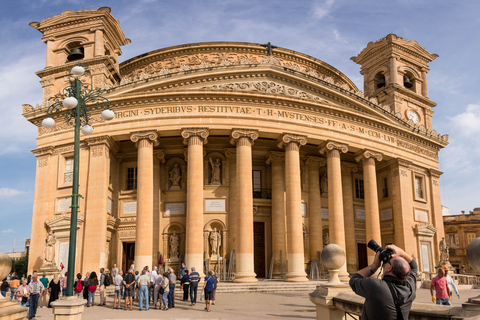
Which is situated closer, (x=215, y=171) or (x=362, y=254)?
(x=215, y=171)

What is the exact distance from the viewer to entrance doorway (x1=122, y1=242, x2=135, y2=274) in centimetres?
3077

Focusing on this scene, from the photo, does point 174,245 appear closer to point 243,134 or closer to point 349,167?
point 243,134

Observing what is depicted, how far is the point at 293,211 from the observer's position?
29.0m

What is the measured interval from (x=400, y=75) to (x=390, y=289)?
38.2 m

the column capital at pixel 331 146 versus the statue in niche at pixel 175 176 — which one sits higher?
the column capital at pixel 331 146

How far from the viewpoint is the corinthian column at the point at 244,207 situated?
89.1 feet

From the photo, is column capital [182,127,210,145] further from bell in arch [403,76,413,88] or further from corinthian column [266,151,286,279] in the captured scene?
bell in arch [403,76,413,88]

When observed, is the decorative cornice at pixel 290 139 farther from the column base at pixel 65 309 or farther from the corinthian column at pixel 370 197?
the column base at pixel 65 309

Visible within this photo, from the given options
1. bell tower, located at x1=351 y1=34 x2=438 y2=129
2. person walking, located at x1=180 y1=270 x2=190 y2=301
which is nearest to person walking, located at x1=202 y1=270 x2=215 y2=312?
person walking, located at x1=180 y1=270 x2=190 y2=301

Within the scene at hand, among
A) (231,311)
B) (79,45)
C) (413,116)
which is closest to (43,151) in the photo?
(79,45)

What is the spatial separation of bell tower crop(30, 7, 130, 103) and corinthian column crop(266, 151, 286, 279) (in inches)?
492

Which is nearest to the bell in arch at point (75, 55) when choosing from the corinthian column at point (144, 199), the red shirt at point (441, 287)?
the corinthian column at point (144, 199)

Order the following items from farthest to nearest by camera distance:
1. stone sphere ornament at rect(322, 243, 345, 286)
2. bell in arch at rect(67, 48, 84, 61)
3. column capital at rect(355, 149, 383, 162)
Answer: bell in arch at rect(67, 48, 84, 61) < column capital at rect(355, 149, 383, 162) < stone sphere ornament at rect(322, 243, 345, 286)

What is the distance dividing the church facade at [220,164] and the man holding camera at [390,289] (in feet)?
73.1
